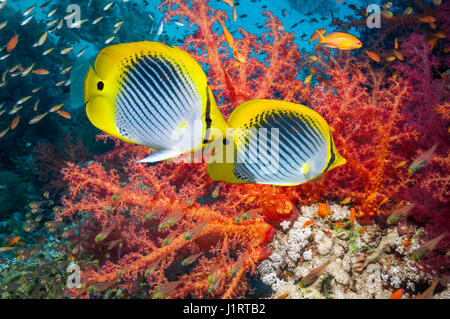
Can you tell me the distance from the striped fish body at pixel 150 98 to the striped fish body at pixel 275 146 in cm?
13

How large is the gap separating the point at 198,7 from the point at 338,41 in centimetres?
191

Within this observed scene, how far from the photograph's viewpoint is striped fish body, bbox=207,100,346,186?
3.23 feet

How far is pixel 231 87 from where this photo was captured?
2.42m

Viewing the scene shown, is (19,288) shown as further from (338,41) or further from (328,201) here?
(338,41)

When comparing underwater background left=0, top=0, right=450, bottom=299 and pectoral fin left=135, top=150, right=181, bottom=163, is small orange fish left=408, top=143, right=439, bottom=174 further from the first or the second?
pectoral fin left=135, top=150, right=181, bottom=163

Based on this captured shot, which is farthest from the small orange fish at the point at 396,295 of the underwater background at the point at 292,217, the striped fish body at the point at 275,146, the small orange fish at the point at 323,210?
the striped fish body at the point at 275,146

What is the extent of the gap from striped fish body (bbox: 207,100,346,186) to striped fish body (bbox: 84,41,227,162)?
127mm

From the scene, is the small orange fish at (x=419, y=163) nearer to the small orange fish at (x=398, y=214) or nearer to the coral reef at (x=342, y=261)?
the small orange fish at (x=398, y=214)

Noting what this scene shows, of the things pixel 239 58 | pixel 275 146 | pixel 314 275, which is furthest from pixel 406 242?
pixel 239 58

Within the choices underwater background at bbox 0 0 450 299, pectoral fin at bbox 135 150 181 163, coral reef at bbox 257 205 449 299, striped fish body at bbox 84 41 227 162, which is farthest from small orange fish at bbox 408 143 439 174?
pectoral fin at bbox 135 150 181 163

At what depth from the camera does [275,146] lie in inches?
39.3

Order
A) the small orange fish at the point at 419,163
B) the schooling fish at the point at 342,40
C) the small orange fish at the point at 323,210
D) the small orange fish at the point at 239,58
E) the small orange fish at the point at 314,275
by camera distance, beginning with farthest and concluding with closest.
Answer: the schooling fish at the point at 342,40, the small orange fish at the point at 239,58, the small orange fish at the point at 323,210, the small orange fish at the point at 314,275, the small orange fish at the point at 419,163

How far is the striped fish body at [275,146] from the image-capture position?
99cm
